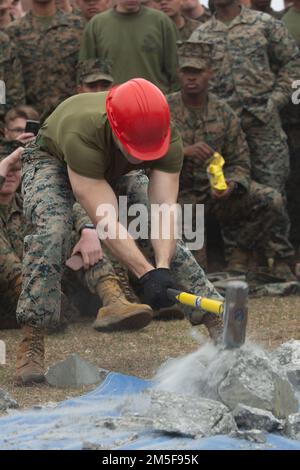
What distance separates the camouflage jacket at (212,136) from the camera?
33.4 ft

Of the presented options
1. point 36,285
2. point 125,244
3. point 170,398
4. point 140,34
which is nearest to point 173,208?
point 125,244

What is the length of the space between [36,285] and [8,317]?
189 cm

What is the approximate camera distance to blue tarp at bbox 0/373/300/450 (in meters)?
5.37

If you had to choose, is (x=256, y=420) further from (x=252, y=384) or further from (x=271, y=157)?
(x=271, y=157)

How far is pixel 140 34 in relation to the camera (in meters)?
10.1

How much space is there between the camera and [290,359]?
6777mm

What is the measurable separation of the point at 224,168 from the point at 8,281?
8.11ft

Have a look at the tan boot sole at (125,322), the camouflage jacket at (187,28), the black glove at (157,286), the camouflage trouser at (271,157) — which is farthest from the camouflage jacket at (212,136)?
the black glove at (157,286)

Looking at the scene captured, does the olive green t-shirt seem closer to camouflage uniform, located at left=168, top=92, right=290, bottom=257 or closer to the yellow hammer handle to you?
the yellow hammer handle

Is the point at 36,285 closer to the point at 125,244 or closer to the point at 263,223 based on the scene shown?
the point at 125,244

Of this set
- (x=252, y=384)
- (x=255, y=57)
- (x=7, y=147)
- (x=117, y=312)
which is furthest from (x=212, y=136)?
(x=252, y=384)

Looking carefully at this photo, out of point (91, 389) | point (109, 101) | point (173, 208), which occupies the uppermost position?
point (109, 101)

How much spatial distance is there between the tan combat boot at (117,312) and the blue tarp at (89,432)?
61.7 inches

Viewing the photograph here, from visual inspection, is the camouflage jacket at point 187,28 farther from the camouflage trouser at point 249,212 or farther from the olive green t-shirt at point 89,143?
the olive green t-shirt at point 89,143
